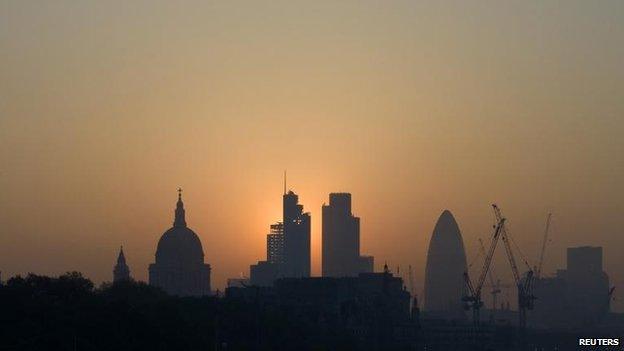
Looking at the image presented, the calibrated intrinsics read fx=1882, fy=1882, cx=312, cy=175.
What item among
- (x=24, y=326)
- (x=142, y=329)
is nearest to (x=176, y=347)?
(x=142, y=329)

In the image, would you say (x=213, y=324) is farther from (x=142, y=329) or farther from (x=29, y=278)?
(x=142, y=329)

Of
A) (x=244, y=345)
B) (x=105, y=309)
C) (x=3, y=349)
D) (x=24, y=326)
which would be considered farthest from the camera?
(x=244, y=345)

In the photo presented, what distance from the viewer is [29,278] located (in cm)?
19850

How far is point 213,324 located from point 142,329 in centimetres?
3498

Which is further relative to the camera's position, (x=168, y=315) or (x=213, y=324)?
(x=213, y=324)

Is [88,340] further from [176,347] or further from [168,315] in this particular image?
[168,315]

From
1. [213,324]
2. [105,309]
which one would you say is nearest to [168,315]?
[105,309]

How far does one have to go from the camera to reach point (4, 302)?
167 m

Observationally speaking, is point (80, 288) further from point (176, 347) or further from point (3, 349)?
point (3, 349)

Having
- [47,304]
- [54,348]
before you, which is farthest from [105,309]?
[54,348]

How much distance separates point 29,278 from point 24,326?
1651 inches

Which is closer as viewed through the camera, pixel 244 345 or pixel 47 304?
pixel 47 304

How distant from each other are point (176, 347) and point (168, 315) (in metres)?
13.2

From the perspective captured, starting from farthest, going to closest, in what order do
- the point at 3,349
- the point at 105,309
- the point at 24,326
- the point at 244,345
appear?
1. the point at 244,345
2. the point at 105,309
3. the point at 24,326
4. the point at 3,349
